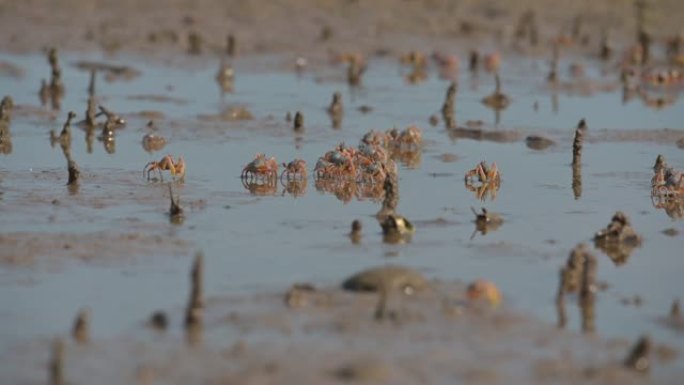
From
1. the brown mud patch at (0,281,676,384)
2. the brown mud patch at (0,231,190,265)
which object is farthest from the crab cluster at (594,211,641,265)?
the brown mud patch at (0,231,190,265)

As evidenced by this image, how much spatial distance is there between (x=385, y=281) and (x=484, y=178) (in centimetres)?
349

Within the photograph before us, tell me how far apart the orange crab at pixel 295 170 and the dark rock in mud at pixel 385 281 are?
3.20 m

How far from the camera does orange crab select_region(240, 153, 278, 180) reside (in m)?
10.9

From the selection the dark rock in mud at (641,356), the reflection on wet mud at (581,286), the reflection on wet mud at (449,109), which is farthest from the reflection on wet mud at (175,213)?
the reflection on wet mud at (449,109)

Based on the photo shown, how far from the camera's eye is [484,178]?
36.3ft

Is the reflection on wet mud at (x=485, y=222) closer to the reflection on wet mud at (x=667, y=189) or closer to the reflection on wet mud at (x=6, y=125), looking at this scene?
the reflection on wet mud at (x=667, y=189)

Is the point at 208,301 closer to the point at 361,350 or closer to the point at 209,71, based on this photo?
the point at 361,350

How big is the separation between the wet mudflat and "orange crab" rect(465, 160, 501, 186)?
0.31 feet

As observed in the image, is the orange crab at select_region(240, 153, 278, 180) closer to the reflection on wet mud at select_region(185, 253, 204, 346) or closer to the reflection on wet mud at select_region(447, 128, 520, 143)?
the reflection on wet mud at select_region(447, 128, 520, 143)

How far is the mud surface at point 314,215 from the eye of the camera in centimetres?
684

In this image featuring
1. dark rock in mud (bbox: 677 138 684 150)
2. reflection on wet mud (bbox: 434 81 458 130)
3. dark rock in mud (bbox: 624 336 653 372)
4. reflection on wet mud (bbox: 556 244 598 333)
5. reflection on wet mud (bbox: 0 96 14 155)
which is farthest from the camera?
reflection on wet mud (bbox: 434 81 458 130)

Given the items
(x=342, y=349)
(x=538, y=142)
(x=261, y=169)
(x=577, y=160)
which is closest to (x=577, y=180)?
(x=577, y=160)

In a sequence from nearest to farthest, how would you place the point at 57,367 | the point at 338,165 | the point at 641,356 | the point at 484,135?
the point at 57,367
the point at 641,356
the point at 338,165
the point at 484,135

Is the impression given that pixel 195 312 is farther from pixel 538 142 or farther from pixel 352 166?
pixel 538 142
